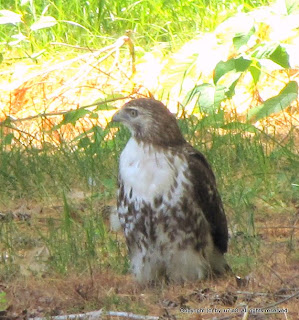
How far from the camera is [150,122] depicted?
525cm

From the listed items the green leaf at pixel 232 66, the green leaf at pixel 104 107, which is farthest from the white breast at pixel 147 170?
the green leaf at pixel 104 107

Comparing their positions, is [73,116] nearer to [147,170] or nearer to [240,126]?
[240,126]

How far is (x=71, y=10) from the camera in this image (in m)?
10.0

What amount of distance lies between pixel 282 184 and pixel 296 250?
1.11 meters

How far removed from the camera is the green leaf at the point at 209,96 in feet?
23.8

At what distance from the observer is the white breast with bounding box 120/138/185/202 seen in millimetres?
5055

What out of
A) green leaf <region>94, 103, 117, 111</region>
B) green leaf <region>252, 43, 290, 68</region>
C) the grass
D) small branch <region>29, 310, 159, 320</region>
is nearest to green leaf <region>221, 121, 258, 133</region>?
the grass

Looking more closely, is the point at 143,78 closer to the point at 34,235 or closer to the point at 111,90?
the point at 111,90

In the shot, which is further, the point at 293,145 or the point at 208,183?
the point at 293,145

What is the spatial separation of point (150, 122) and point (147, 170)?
29cm

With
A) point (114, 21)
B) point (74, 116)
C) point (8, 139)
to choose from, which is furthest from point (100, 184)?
point (114, 21)

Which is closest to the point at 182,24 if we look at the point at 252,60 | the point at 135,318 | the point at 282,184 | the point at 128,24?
the point at 128,24

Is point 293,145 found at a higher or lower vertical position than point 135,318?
higher

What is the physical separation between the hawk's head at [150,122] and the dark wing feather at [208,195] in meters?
0.12
